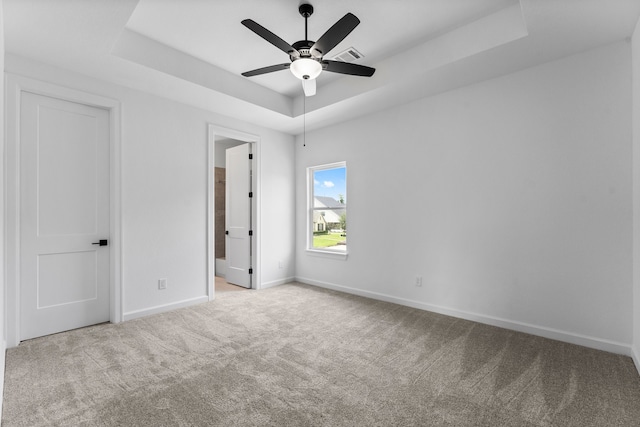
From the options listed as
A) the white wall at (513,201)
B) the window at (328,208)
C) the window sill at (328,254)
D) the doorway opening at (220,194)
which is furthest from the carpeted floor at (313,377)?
the doorway opening at (220,194)

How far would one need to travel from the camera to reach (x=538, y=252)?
304cm

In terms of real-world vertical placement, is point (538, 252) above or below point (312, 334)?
above

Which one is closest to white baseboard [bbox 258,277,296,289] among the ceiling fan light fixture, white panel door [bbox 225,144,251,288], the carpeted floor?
white panel door [bbox 225,144,251,288]

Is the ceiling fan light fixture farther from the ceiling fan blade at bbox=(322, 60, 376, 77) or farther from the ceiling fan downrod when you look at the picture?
the ceiling fan downrod

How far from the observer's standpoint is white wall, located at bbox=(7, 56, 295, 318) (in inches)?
138

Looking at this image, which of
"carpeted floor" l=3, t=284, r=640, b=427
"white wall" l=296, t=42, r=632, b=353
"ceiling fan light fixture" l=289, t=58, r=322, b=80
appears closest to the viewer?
"carpeted floor" l=3, t=284, r=640, b=427

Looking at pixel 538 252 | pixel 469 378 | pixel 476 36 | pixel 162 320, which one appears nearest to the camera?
pixel 469 378

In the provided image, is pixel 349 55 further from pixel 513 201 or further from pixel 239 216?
pixel 239 216

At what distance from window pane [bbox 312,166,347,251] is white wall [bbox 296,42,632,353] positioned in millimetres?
397

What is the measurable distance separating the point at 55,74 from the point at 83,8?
1164mm

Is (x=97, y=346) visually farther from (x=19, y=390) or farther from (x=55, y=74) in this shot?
(x=55, y=74)

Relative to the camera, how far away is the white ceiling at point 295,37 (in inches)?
93.1

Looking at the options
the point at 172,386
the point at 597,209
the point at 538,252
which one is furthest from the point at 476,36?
the point at 172,386

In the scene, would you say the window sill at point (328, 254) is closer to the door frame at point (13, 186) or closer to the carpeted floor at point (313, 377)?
the carpeted floor at point (313, 377)
